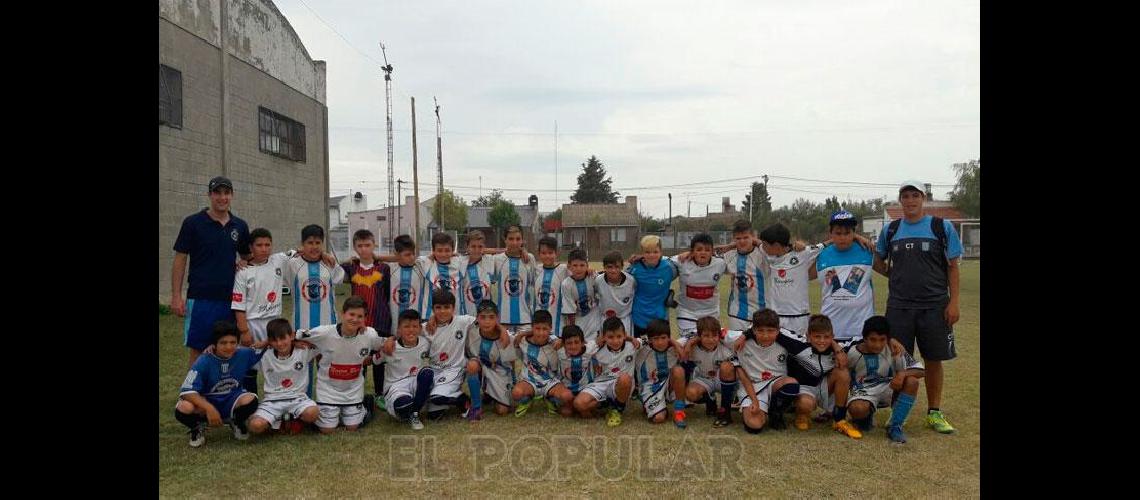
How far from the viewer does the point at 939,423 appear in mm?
4730

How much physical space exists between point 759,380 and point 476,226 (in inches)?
1796

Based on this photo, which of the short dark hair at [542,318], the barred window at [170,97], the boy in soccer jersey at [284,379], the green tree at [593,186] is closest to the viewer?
the boy in soccer jersey at [284,379]

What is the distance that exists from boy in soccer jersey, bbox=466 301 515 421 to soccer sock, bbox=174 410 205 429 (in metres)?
1.90

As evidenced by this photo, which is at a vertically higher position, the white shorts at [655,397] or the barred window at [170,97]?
the barred window at [170,97]

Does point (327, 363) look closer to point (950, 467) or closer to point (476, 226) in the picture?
point (950, 467)

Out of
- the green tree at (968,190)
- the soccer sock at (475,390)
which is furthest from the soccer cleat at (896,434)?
the green tree at (968,190)

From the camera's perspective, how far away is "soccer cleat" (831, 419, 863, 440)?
463 centimetres

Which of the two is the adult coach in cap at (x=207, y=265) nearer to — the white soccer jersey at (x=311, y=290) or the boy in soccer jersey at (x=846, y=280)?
the white soccer jersey at (x=311, y=290)

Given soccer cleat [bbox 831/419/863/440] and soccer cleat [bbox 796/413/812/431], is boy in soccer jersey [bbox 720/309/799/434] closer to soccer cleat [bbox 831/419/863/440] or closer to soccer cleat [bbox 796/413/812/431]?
soccer cleat [bbox 796/413/812/431]

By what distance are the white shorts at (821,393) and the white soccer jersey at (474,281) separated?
2.80 m

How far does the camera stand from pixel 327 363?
16.9 feet

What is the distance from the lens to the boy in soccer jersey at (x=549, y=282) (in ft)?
20.2
